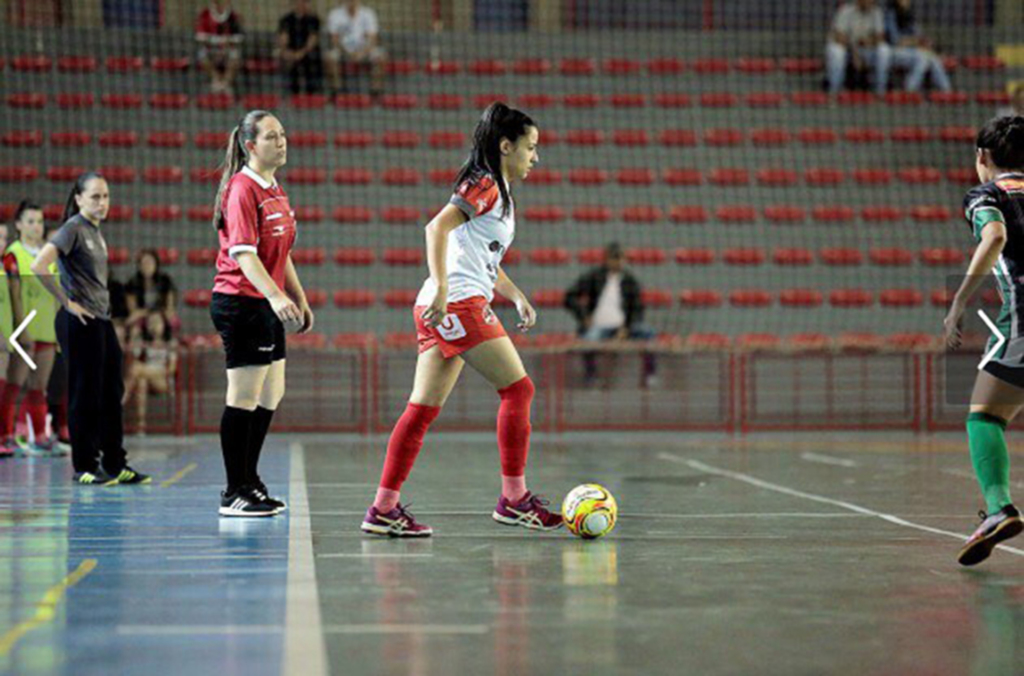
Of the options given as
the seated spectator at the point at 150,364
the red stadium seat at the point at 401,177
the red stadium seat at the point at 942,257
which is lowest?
the seated spectator at the point at 150,364

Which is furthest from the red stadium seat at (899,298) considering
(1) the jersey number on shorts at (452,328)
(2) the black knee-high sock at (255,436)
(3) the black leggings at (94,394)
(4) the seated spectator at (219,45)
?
(1) the jersey number on shorts at (452,328)

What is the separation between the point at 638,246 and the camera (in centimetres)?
1984

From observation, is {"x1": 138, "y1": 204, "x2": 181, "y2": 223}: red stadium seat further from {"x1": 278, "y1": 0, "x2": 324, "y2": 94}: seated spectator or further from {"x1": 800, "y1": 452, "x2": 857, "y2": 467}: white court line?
{"x1": 800, "y1": 452, "x2": 857, "y2": 467}: white court line

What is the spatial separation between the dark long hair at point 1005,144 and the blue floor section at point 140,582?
3388 millimetres

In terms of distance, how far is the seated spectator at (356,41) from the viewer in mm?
21469

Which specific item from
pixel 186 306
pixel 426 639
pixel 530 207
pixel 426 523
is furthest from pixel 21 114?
pixel 426 639

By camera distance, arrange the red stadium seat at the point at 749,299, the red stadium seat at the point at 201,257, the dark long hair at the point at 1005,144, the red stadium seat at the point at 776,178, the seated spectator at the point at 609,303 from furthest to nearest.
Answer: the red stadium seat at the point at 776,178 → the red stadium seat at the point at 749,299 → the red stadium seat at the point at 201,257 → the seated spectator at the point at 609,303 → the dark long hair at the point at 1005,144

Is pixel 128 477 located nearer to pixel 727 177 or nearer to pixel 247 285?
pixel 247 285

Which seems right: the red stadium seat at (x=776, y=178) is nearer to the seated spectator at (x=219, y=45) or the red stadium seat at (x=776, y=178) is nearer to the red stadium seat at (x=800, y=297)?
the red stadium seat at (x=800, y=297)

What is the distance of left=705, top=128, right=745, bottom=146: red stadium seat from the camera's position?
69.1ft

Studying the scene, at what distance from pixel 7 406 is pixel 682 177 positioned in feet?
36.5

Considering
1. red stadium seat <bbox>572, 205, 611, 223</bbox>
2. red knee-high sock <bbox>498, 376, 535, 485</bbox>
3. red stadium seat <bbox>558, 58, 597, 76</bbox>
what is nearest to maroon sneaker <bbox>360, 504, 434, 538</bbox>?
red knee-high sock <bbox>498, 376, 535, 485</bbox>

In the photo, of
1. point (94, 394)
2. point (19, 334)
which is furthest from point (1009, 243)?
point (19, 334)

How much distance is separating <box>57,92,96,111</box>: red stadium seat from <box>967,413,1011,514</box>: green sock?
17.1 m
